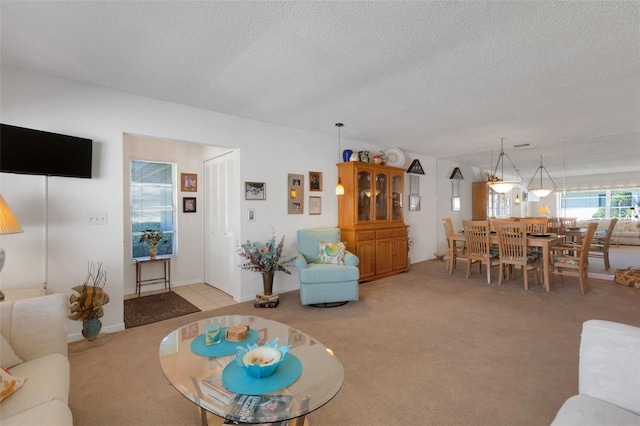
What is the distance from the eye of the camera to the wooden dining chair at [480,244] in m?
4.59

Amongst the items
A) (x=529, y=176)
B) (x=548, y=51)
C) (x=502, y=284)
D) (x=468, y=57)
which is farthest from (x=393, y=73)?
(x=529, y=176)

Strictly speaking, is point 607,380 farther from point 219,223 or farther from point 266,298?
point 219,223

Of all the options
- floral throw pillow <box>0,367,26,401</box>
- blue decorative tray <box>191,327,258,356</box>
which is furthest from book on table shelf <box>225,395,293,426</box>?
floral throw pillow <box>0,367,26,401</box>

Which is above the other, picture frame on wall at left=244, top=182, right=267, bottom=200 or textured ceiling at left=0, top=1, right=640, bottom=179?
textured ceiling at left=0, top=1, right=640, bottom=179

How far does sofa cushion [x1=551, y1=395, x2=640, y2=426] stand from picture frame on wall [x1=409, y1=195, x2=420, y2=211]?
5231mm

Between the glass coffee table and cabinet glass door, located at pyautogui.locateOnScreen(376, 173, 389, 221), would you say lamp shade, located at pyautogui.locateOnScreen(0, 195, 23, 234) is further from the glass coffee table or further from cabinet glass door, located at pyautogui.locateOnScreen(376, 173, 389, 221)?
cabinet glass door, located at pyautogui.locateOnScreen(376, 173, 389, 221)

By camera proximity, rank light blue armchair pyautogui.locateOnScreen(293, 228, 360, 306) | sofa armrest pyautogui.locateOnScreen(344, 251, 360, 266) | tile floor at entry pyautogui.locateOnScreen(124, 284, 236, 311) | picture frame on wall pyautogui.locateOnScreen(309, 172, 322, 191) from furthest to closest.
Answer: picture frame on wall pyautogui.locateOnScreen(309, 172, 322, 191) < sofa armrest pyautogui.locateOnScreen(344, 251, 360, 266) < tile floor at entry pyautogui.locateOnScreen(124, 284, 236, 311) < light blue armchair pyautogui.locateOnScreen(293, 228, 360, 306)

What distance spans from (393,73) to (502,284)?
3.74m

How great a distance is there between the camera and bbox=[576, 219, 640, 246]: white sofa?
176 inches

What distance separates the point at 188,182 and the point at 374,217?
311 centimetres

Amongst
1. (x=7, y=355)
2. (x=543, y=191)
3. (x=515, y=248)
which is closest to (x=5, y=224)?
(x=7, y=355)

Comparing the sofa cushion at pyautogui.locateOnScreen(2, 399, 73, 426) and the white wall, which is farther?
the white wall

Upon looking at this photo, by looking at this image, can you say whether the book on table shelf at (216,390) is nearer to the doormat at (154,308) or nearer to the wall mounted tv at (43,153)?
the doormat at (154,308)

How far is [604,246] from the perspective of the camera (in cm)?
469
